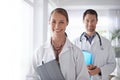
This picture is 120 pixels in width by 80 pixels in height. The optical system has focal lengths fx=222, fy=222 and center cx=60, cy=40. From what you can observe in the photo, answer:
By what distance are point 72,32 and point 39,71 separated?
7.08ft

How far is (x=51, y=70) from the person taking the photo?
3.60 ft

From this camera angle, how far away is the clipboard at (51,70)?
1091mm

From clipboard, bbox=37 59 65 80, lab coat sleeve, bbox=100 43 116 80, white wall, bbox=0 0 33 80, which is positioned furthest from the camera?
white wall, bbox=0 0 33 80

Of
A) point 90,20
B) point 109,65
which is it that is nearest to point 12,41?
point 90,20

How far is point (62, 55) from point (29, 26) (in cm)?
183

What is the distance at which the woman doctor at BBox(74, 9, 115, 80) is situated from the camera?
5.56ft

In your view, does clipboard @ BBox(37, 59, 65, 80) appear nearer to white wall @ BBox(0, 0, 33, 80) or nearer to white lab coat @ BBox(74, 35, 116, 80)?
white lab coat @ BBox(74, 35, 116, 80)

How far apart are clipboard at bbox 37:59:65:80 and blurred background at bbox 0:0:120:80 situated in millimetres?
769

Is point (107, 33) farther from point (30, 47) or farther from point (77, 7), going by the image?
point (30, 47)

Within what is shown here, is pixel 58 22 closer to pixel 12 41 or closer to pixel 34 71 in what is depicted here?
pixel 34 71

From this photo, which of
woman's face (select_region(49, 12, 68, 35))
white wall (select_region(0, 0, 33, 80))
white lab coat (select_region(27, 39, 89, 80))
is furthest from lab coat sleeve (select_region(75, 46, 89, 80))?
white wall (select_region(0, 0, 33, 80))

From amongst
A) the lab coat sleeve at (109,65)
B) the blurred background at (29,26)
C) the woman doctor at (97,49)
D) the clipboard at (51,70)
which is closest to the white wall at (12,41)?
the blurred background at (29,26)

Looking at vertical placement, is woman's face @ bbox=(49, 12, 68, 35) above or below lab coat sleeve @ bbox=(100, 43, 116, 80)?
above

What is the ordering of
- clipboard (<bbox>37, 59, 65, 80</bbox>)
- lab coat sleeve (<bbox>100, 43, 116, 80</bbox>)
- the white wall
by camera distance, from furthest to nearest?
the white wall
lab coat sleeve (<bbox>100, 43, 116, 80</bbox>)
clipboard (<bbox>37, 59, 65, 80</bbox>)
